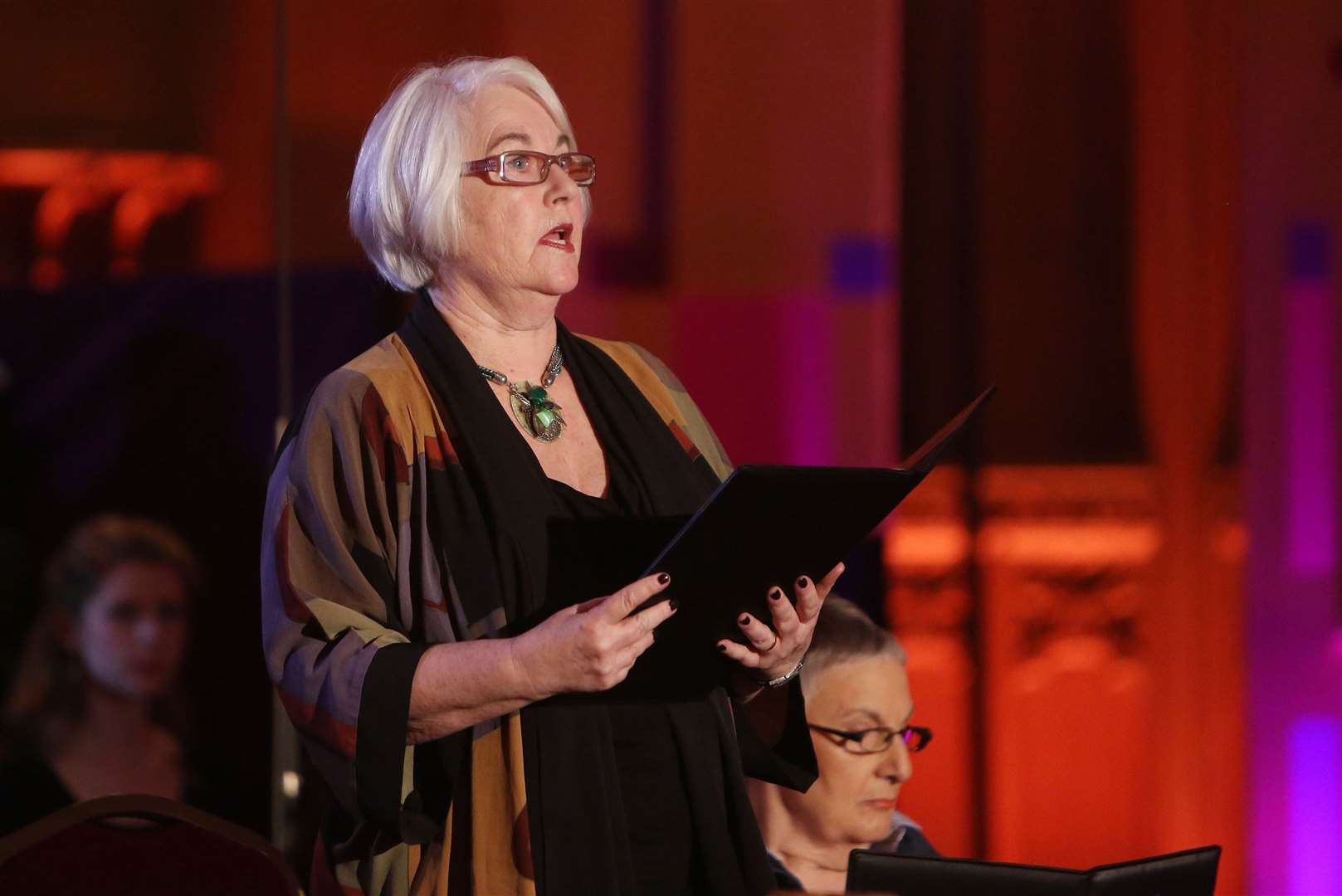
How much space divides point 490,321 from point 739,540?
451 millimetres

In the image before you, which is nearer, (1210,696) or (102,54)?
(1210,696)

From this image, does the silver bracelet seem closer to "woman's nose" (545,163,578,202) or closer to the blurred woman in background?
"woman's nose" (545,163,578,202)

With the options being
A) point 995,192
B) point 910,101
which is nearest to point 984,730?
point 995,192

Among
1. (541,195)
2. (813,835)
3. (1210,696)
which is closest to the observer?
(541,195)

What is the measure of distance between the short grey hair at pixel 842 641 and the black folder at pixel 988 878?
0.74 metres

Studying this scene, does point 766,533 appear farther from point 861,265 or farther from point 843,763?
point 861,265

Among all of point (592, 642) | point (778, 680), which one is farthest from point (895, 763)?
point (592, 642)

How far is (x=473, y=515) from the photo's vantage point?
1.52 meters

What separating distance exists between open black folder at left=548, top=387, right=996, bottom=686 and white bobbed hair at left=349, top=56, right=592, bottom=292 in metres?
0.35

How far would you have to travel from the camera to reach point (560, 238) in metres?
1.68

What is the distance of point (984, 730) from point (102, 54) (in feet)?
7.99

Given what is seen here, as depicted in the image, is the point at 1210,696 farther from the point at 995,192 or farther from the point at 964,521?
the point at 995,192

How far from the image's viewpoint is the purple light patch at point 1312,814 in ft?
9.45

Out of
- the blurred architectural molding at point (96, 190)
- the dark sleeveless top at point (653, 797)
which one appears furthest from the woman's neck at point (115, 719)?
the dark sleeveless top at point (653, 797)
